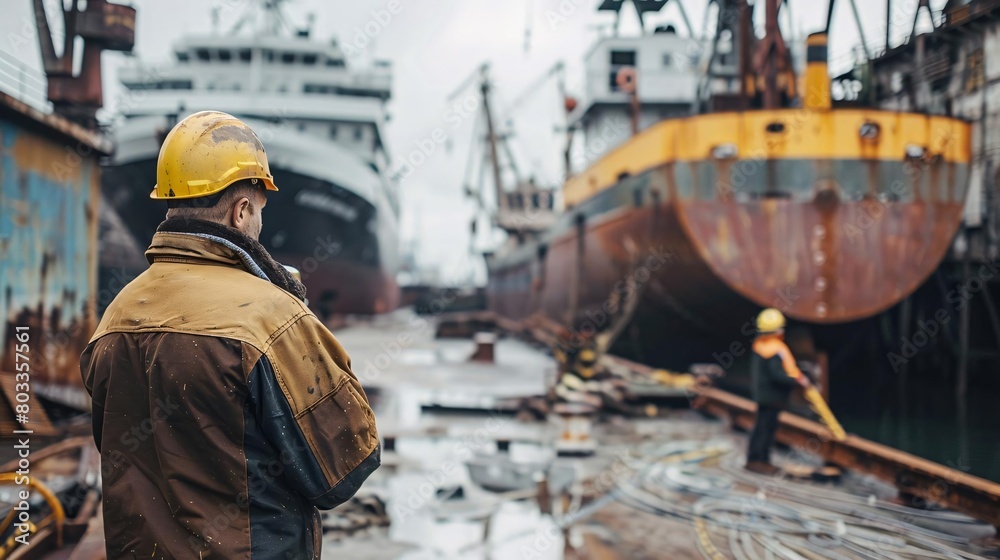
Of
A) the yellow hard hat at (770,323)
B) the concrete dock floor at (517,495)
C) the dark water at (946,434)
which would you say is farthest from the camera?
the dark water at (946,434)

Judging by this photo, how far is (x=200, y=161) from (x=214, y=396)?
492 millimetres

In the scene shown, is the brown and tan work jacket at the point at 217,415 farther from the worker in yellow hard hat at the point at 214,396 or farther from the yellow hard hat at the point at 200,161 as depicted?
the yellow hard hat at the point at 200,161

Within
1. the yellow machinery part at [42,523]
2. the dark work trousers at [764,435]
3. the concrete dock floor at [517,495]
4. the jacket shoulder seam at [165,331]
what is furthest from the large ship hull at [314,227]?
the jacket shoulder seam at [165,331]

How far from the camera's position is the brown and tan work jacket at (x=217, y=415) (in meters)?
1.33

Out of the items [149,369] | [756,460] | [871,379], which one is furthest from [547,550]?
[871,379]

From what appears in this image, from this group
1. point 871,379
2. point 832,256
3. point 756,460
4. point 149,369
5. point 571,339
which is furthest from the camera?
point 871,379

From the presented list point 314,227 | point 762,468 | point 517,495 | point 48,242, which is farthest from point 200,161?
point 314,227

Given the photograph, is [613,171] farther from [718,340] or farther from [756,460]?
[756,460]

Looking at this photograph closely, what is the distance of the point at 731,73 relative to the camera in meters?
17.2

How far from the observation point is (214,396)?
1324 mm

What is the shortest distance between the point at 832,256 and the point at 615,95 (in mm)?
10880

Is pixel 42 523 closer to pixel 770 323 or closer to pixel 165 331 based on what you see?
pixel 165 331

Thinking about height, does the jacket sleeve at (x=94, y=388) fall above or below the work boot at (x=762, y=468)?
above

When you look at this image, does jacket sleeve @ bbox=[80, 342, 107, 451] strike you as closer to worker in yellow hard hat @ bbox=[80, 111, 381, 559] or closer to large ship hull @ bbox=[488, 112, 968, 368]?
worker in yellow hard hat @ bbox=[80, 111, 381, 559]
